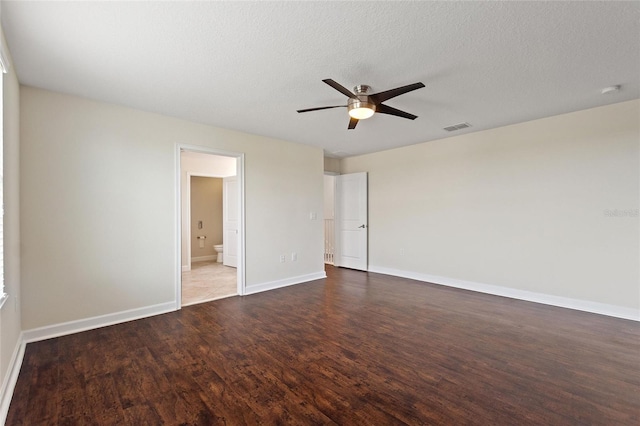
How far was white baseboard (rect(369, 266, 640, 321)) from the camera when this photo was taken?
3.53 metres

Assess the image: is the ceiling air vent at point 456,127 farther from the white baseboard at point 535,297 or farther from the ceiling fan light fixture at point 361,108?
the white baseboard at point 535,297

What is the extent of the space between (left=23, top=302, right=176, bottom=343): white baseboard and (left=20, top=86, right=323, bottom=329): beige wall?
6cm

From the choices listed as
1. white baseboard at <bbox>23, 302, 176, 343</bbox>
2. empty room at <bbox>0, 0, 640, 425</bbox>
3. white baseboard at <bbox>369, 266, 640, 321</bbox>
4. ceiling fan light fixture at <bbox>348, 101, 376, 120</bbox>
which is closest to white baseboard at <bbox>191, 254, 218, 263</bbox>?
empty room at <bbox>0, 0, 640, 425</bbox>

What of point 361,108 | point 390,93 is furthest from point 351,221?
point 390,93

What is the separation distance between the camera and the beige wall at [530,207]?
11.6 feet

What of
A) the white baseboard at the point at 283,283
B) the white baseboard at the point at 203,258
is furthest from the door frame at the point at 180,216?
the white baseboard at the point at 203,258

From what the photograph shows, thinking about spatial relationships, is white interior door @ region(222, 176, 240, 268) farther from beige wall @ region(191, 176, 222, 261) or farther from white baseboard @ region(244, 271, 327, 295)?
white baseboard @ region(244, 271, 327, 295)

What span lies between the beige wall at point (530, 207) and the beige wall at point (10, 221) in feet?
17.3

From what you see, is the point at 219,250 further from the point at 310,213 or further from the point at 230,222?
the point at 310,213

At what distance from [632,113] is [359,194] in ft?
13.6

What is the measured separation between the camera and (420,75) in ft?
8.98

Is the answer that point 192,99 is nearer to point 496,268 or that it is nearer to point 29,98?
point 29,98

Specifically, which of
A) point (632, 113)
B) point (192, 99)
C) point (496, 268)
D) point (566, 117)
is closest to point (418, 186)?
point (496, 268)

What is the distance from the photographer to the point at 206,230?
8.04m
